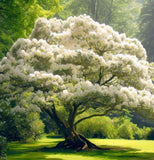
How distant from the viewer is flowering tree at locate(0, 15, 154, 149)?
Result: 11.2m

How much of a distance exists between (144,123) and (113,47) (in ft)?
65.0

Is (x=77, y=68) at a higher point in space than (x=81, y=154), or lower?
higher

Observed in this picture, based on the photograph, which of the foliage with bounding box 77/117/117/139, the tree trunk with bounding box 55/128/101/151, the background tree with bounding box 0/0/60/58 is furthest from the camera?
the foliage with bounding box 77/117/117/139

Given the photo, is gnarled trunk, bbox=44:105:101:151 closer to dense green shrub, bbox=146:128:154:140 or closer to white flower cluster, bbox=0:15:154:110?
white flower cluster, bbox=0:15:154:110

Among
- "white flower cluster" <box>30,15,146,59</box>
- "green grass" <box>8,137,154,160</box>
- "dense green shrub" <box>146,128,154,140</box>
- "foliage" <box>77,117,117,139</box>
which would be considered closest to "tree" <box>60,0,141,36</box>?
"foliage" <box>77,117,117,139</box>

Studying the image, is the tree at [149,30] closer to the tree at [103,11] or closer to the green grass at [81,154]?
the tree at [103,11]

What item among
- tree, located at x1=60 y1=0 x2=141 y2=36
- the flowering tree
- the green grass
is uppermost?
tree, located at x1=60 y1=0 x2=141 y2=36

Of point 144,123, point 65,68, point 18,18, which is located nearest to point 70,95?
point 65,68

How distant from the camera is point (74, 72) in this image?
1210 centimetres

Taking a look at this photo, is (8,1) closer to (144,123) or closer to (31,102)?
(31,102)

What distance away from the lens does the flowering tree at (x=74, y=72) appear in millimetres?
11156

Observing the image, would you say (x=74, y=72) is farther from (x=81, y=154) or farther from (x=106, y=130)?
Answer: (x=106, y=130)

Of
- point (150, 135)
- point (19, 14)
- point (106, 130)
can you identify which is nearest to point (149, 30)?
point (150, 135)

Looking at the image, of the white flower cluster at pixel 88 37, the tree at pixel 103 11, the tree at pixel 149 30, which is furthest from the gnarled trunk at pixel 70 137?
the tree at pixel 103 11
